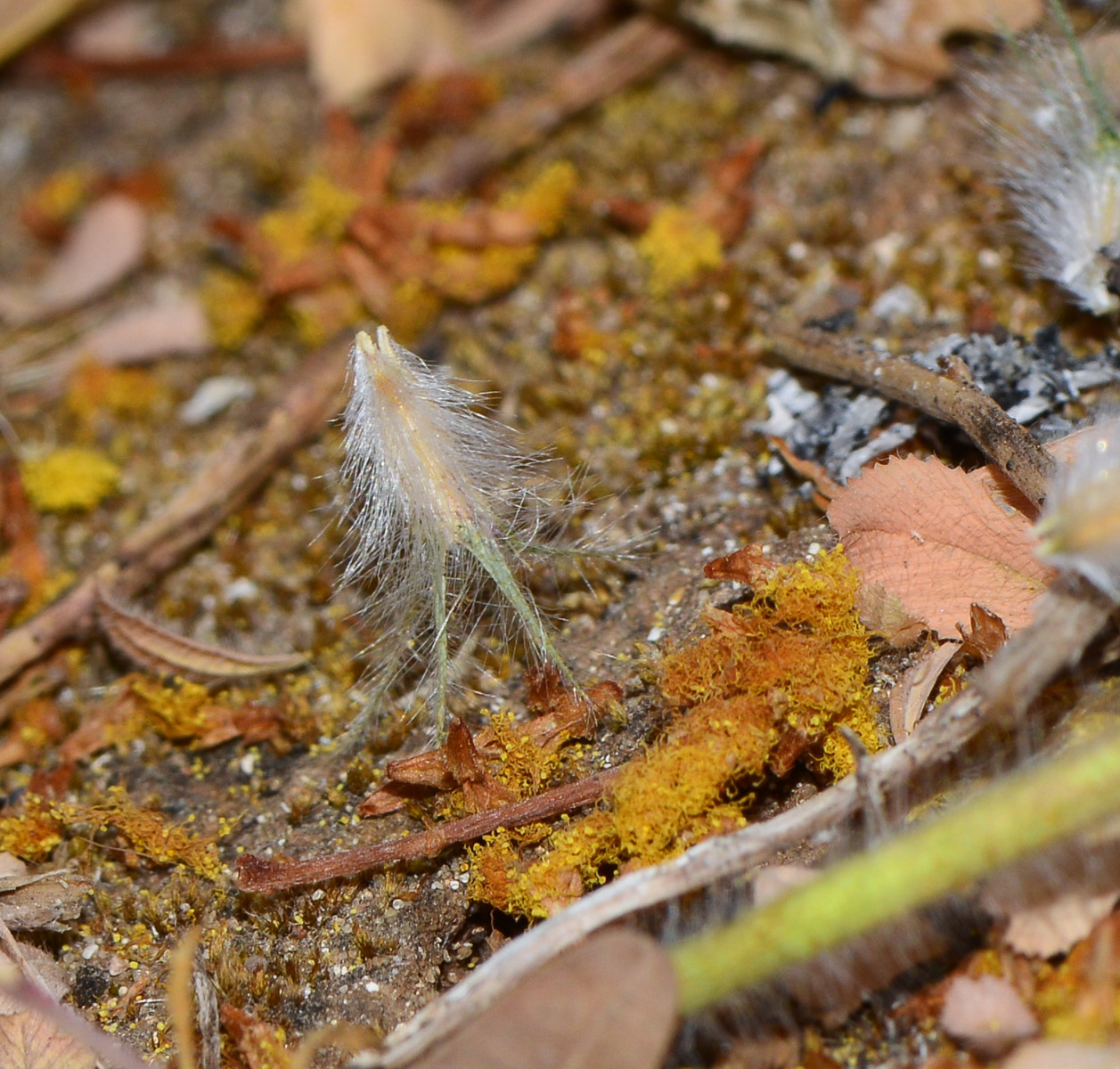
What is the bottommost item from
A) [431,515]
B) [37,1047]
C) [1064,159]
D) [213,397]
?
[37,1047]

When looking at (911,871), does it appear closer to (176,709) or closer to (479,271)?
(176,709)

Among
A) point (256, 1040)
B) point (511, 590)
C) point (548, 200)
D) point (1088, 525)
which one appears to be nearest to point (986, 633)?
point (1088, 525)

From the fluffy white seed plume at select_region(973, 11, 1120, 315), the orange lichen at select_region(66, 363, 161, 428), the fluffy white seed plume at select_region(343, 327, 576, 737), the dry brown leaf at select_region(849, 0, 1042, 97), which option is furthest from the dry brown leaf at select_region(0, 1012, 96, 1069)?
the dry brown leaf at select_region(849, 0, 1042, 97)

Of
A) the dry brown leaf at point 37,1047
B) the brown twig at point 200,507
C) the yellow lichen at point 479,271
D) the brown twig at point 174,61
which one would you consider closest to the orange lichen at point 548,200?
the yellow lichen at point 479,271

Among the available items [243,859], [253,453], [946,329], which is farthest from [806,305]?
[243,859]

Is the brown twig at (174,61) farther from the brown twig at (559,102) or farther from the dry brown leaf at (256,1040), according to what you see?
the dry brown leaf at (256,1040)

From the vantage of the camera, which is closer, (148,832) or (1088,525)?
(1088,525)

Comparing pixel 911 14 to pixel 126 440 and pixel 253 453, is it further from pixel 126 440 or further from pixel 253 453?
pixel 126 440
